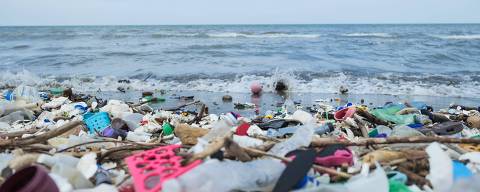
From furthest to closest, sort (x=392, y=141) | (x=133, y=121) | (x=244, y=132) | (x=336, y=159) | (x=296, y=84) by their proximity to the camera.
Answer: (x=296, y=84) < (x=133, y=121) < (x=244, y=132) < (x=392, y=141) < (x=336, y=159)

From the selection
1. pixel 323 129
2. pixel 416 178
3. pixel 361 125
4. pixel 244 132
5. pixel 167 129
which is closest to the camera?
pixel 416 178

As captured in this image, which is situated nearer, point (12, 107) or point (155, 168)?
point (155, 168)

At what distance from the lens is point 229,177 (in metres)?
1.47

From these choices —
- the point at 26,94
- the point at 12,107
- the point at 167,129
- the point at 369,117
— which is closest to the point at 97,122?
the point at 167,129

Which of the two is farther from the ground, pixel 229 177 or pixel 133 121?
pixel 229 177

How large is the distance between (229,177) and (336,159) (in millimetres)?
559

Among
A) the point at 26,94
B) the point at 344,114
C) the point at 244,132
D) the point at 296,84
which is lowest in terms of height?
the point at 296,84

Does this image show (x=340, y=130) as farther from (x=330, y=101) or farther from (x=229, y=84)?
(x=229, y=84)

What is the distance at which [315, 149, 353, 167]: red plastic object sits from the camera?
1777mm

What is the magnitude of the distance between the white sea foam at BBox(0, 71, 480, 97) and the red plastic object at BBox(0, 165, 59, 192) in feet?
28.4

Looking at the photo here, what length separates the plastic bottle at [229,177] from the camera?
1409 millimetres

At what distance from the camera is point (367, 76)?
11.9m

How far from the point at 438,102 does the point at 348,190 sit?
795cm

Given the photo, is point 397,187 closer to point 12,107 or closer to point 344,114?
point 344,114
